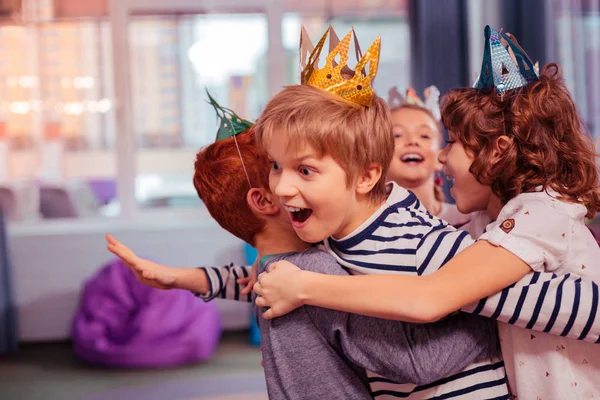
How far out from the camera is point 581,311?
1.21 metres

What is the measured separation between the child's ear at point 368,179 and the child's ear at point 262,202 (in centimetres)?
21

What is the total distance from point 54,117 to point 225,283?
12.8 ft

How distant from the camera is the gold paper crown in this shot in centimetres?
128

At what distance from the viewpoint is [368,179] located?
1305mm

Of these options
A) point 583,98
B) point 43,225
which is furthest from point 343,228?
point 43,225

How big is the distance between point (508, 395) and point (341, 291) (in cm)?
42

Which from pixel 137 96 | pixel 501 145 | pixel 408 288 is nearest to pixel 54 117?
pixel 137 96

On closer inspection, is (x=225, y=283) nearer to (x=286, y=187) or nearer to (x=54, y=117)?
(x=286, y=187)

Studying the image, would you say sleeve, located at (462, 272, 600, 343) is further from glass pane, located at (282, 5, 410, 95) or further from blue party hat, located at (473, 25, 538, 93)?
glass pane, located at (282, 5, 410, 95)

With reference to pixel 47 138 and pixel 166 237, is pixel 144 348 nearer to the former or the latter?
pixel 166 237

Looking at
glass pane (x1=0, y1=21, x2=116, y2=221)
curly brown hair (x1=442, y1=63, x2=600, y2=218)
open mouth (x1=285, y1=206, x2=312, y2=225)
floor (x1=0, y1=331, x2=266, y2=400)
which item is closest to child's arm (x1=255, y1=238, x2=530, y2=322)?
open mouth (x1=285, y1=206, x2=312, y2=225)

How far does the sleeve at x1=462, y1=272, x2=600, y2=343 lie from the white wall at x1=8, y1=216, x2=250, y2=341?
3711 millimetres

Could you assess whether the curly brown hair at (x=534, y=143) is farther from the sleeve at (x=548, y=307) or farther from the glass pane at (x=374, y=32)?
the glass pane at (x=374, y=32)

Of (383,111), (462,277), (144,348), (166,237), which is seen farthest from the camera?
(166,237)
